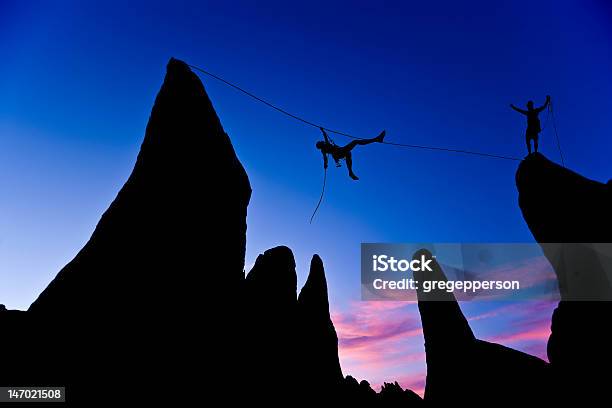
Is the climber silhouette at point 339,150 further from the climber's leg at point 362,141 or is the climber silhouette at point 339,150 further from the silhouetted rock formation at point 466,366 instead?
the silhouetted rock formation at point 466,366

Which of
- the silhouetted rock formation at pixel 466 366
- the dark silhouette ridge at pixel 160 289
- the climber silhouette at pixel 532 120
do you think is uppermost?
the climber silhouette at pixel 532 120

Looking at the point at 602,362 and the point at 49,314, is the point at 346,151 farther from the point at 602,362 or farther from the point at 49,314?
the point at 602,362

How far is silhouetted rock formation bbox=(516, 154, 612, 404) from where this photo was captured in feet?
61.9

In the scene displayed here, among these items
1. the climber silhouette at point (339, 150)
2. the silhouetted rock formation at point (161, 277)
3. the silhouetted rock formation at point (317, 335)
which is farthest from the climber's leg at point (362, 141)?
the silhouetted rock formation at point (317, 335)

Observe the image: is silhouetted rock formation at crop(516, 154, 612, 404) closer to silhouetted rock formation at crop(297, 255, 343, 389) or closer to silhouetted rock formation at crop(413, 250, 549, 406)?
silhouetted rock formation at crop(413, 250, 549, 406)

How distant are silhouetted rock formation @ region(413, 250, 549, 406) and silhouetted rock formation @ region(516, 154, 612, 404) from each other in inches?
191

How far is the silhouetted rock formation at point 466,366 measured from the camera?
25953 mm

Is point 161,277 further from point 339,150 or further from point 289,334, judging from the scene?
point 289,334

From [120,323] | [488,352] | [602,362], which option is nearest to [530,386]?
[488,352]

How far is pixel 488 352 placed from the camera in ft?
91.9

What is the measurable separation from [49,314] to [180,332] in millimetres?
4094

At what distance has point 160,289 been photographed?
13164mm

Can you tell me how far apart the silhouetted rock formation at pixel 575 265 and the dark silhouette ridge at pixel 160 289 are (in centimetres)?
1698

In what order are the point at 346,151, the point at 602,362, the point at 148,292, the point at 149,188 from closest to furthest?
the point at 148,292, the point at 149,188, the point at 346,151, the point at 602,362
